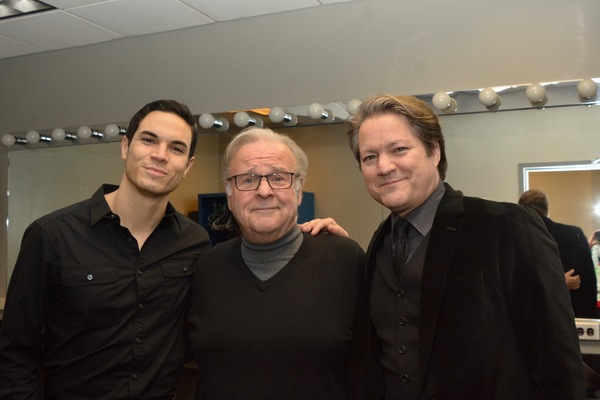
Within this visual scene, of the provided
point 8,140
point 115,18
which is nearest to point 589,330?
point 115,18

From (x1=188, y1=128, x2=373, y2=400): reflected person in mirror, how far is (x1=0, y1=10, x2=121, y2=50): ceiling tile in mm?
2070

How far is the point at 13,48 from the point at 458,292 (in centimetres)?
358

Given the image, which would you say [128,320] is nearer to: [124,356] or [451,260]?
[124,356]

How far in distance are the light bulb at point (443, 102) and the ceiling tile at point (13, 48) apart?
273 cm

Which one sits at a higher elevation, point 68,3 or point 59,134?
point 68,3

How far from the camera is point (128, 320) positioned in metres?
1.77

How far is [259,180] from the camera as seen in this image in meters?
1.77

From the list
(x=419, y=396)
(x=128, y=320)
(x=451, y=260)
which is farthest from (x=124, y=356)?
(x=451, y=260)

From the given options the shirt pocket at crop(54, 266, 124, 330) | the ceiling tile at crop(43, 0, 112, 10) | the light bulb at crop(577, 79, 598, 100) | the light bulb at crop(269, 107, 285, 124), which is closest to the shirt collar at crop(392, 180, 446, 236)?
the shirt pocket at crop(54, 266, 124, 330)

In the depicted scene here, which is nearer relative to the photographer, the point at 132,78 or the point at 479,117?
the point at 479,117

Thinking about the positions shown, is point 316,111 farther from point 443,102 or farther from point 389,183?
point 389,183

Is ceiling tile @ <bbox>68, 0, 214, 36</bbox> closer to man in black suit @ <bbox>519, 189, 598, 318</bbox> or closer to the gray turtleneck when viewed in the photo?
the gray turtleneck

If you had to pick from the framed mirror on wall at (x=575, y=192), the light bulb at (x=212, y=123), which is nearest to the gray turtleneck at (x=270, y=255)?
the framed mirror on wall at (x=575, y=192)

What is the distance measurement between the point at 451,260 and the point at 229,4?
2.15 metres
